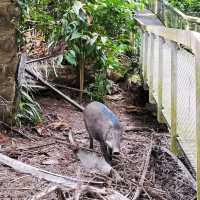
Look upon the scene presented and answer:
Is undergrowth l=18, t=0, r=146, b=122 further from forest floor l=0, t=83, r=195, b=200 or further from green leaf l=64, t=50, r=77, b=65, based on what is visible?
forest floor l=0, t=83, r=195, b=200

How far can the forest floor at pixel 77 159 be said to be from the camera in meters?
3.62

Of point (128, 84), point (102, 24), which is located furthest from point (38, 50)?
point (128, 84)

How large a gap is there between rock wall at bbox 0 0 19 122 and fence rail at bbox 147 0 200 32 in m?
5.93

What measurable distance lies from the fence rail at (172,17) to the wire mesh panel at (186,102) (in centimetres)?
629

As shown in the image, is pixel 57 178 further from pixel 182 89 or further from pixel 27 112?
pixel 27 112

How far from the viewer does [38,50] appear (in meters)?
7.45

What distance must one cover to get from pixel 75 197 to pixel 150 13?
1660 cm

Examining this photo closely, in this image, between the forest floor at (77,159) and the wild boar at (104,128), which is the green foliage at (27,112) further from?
the wild boar at (104,128)

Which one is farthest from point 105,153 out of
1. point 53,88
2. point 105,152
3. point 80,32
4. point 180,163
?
point 80,32

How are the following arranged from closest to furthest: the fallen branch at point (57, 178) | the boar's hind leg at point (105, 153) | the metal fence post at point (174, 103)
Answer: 1. the fallen branch at point (57, 178)
2. the metal fence post at point (174, 103)
3. the boar's hind leg at point (105, 153)

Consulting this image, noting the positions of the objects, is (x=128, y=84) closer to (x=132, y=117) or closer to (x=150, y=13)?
(x=132, y=117)

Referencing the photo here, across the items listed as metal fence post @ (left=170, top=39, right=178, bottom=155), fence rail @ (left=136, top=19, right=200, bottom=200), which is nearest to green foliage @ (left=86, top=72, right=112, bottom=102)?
fence rail @ (left=136, top=19, right=200, bottom=200)

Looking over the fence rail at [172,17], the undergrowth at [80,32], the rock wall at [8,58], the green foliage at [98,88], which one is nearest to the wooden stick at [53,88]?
the undergrowth at [80,32]

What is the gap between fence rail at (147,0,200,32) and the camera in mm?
10974
